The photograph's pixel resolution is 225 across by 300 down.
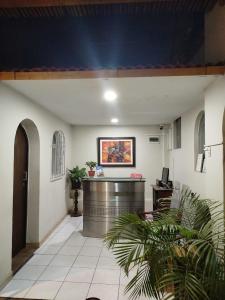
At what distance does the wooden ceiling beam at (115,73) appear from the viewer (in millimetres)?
2326

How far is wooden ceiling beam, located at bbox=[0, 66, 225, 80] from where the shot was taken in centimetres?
233

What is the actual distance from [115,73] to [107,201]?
2.56 meters

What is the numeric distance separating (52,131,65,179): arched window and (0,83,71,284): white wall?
215 mm

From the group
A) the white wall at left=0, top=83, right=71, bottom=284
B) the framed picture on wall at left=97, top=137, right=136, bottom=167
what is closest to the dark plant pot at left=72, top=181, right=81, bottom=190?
the white wall at left=0, top=83, right=71, bottom=284

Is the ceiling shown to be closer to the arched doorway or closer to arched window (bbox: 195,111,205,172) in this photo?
arched window (bbox: 195,111,205,172)

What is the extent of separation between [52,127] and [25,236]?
201 cm

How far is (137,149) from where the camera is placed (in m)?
6.26

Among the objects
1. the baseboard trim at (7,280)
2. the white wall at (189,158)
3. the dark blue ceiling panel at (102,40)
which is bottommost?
the baseboard trim at (7,280)

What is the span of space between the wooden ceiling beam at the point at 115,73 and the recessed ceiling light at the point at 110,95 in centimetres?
54

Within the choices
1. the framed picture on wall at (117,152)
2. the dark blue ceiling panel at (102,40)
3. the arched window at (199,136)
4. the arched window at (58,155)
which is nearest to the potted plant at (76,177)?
the arched window at (58,155)

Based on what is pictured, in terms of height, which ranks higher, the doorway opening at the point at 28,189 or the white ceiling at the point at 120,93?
the white ceiling at the point at 120,93

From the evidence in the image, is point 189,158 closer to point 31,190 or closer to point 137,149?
point 137,149

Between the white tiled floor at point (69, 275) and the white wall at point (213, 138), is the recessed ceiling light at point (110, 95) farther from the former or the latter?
the white tiled floor at point (69, 275)

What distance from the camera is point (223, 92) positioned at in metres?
2.29
